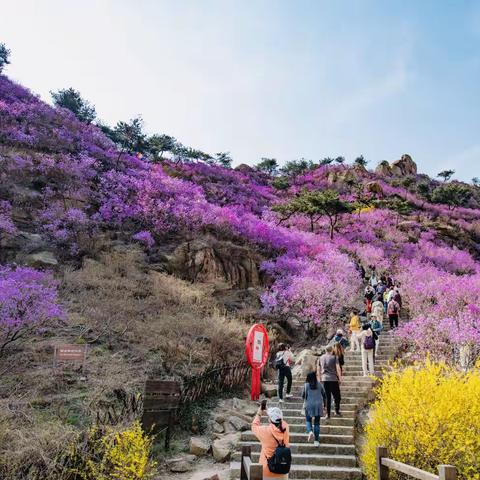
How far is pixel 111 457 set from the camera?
732cm

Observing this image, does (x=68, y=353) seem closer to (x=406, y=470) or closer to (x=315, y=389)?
(x=315, y=389)

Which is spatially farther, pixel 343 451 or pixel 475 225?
pixel 475 225

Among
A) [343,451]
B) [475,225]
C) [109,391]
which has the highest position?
[475,225]

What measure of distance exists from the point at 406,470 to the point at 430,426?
1.52 metres

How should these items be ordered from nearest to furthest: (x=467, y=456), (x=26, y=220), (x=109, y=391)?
1. (x=467, y=456)
2. (x=109, y=391)
3. (x=26, y=220)

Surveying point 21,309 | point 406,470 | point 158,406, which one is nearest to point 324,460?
point 406,470

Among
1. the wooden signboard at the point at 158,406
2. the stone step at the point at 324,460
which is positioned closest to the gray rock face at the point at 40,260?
the wooden signboard at the point at 158,406

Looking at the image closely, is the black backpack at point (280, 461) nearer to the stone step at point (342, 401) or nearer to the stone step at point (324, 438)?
the stone step at point (324, 438)

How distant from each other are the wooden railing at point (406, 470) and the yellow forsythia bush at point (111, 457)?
398 centimetres

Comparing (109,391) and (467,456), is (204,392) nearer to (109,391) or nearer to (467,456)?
(109,391)

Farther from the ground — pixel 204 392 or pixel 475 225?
pixel 475 225

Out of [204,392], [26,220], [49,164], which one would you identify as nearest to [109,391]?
[204,392]

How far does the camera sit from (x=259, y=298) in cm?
2284

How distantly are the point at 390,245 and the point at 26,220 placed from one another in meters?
27.1
